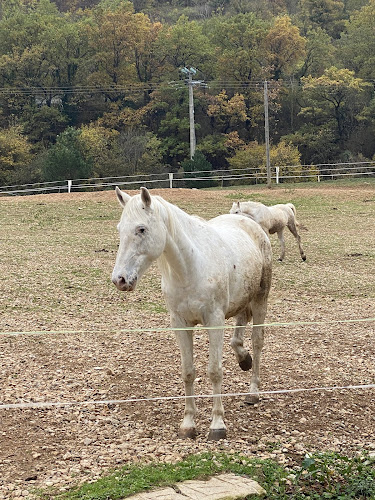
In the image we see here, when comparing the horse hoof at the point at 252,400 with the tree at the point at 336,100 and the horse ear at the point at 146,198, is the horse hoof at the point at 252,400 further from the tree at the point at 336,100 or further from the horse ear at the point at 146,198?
the tree at the point at 336,100

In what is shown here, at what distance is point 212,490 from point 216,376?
4.36 feet

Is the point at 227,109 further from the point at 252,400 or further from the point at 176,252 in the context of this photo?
the point at 176,252

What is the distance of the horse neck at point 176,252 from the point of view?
19.2 ft

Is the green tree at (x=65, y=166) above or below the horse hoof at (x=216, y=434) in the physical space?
above

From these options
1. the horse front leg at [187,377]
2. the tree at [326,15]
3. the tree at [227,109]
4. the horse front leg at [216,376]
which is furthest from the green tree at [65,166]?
the tree at [326,15]

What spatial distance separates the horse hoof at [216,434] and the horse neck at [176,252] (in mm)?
1286

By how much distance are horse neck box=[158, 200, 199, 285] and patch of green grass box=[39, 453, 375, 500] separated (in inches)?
58.0

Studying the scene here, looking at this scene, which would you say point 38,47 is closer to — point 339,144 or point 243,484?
point 339,144

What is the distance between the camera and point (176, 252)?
19.2 ft

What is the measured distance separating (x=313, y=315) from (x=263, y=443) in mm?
5620

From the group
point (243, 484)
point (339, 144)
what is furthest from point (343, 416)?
point (339, 144)

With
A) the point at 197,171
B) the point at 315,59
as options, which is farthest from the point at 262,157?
the point at 315,59

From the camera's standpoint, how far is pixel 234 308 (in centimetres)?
650

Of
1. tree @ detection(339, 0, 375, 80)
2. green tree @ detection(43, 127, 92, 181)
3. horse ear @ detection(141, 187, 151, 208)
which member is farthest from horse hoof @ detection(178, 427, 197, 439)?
tree @ detection(339, 0, 375, 80)
